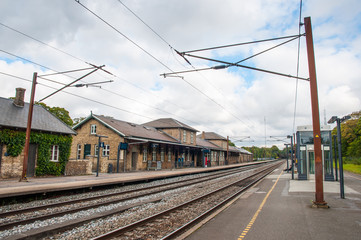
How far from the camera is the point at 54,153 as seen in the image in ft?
68.9

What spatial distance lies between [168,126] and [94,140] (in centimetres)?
1446

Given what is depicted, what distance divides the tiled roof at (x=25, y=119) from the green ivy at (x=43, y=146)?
481mm

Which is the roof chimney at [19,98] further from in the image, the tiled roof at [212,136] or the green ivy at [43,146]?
the tiled roof at [212,136]

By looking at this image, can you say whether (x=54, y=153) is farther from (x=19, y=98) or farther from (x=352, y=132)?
(x=352, y=132)

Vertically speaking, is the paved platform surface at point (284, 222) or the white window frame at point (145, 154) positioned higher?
the white window frame at point (145, 154)

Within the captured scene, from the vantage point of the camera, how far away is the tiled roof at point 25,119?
17875 mm

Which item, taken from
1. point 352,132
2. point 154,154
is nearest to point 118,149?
point 154,154

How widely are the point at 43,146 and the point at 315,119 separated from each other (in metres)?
18.7

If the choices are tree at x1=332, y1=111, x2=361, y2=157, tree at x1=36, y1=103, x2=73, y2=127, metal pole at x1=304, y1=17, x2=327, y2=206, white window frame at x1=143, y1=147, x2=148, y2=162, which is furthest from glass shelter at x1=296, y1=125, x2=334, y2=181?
tree at x1=36, y1=103, x2=73, y2=127

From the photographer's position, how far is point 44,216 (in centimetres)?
771

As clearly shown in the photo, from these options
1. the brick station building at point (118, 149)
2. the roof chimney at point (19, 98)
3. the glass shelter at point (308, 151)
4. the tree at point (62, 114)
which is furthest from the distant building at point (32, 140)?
the tree at point (62, 114)

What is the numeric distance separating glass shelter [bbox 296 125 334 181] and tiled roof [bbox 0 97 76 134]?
1880 centimetres

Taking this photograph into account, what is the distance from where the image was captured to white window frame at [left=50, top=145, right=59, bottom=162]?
20.8 m

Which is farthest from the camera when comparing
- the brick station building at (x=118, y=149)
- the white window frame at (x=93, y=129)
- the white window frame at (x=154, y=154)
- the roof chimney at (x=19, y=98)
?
the white window frame at (x=154, y=154)
